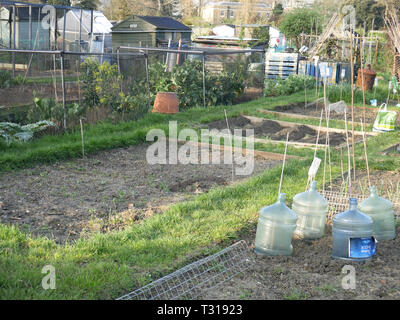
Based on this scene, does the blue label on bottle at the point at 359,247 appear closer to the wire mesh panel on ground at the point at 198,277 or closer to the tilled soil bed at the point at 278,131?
the wire mesh panel on ground at the point at 198,277

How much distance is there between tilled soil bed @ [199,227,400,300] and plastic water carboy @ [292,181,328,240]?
20 centimetres

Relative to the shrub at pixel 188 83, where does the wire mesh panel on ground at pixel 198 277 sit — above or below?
below

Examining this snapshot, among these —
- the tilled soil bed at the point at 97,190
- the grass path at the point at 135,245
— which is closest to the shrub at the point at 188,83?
the tilled soil bed at the point at 97,190

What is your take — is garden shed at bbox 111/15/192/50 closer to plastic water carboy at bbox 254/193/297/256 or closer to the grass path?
the grass path

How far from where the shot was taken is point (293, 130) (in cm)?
957

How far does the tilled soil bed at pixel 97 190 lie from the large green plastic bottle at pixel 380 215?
2.02 metres

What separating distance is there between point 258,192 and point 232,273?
202 cm

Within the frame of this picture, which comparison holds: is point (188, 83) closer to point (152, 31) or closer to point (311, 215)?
point (311, 215)

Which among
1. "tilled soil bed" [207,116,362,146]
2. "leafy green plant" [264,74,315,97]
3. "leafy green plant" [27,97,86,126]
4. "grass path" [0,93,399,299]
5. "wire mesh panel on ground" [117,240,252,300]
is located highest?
"leafy green plant" [264,74,315,97]

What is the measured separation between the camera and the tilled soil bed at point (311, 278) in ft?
11.0

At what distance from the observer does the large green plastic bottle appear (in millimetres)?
4367

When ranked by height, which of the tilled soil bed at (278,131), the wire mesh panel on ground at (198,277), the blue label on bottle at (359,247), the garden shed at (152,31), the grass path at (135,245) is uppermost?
the garden shed at (152,31)

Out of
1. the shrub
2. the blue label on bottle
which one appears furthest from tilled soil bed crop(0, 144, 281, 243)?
the shrub
